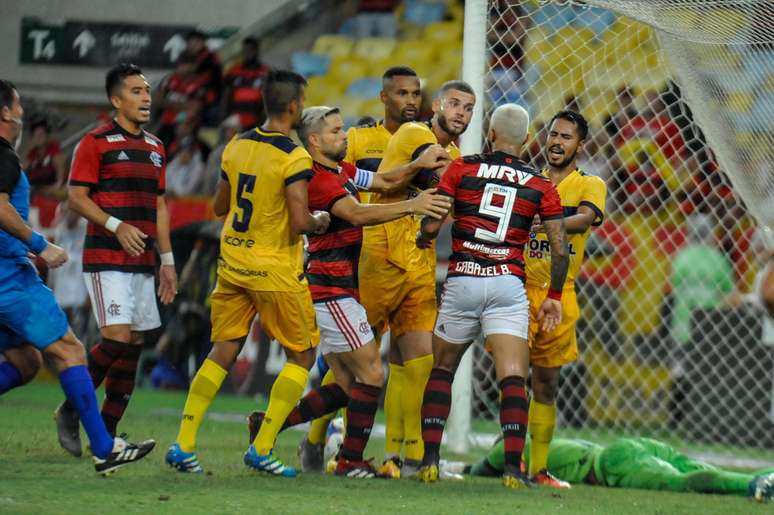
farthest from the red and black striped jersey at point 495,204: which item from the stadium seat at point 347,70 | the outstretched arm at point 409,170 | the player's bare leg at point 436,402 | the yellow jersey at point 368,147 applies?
the stadium seat at point 347,70

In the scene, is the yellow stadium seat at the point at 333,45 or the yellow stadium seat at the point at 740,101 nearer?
the yellow stadium seat at the point at 740,101

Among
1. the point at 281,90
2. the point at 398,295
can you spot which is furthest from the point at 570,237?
the point at 281,90

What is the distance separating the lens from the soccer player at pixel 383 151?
24.2ft

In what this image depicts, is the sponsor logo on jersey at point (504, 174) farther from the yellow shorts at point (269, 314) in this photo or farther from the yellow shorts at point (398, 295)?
the yellow shorts at point (269, 314)

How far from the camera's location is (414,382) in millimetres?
7293

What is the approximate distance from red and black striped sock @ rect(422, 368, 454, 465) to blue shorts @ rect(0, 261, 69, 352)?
189cm

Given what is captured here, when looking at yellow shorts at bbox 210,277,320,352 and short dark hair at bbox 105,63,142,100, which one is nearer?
yellow shorts at bbox 210,277,320,352

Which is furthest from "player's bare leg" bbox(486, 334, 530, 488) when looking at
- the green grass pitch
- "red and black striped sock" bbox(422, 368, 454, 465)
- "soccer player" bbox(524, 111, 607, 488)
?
"soccer player" bbox(524, 111, 607, 488)

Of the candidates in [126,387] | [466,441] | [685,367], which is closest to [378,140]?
[126,387]

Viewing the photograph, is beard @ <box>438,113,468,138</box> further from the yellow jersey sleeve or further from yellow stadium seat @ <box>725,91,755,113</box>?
yellow stadium seat @ <box>725,91,755,113</box>

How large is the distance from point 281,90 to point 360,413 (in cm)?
172

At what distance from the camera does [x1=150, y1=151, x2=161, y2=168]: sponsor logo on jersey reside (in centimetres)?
728

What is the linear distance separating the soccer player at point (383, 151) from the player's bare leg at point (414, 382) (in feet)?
0.26

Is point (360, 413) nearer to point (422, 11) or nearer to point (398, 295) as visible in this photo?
point (398, 295)
